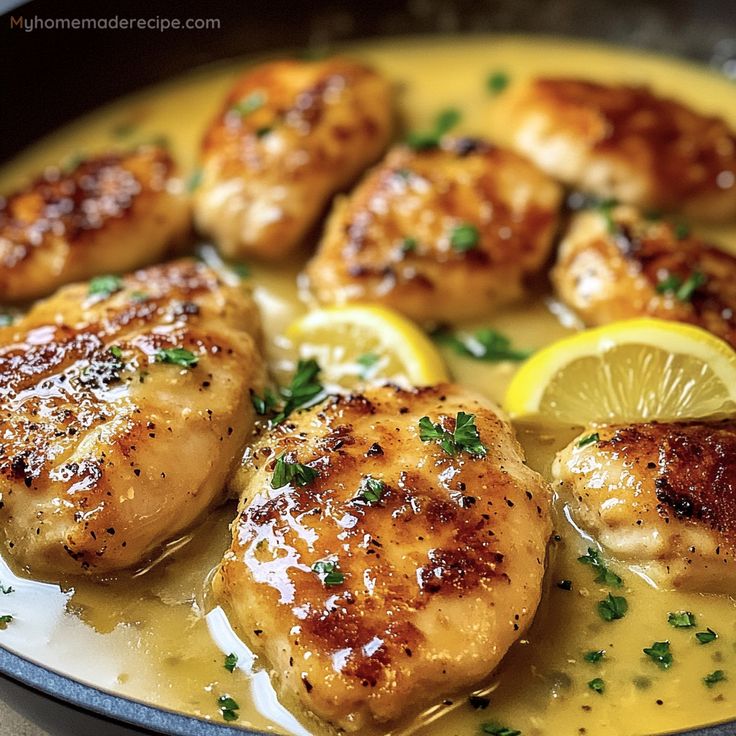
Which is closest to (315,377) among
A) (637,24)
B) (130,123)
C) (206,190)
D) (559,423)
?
(559,423)

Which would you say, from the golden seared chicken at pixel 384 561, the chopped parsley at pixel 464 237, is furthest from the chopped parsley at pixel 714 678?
the chopped parsley at pixel 464 237

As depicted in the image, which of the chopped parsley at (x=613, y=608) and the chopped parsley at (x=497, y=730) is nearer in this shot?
the chopped parsley at (x=497, y=730)

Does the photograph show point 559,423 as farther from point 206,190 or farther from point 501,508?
point 206,190

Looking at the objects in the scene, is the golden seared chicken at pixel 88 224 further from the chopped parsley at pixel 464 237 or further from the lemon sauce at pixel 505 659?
the lemon sauce at pixel 505 659

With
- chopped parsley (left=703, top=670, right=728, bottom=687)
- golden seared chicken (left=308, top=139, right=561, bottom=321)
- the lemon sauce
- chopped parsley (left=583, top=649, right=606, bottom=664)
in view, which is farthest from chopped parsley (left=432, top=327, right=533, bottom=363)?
chopped parsley (left=703, top=670, right=728, bottom=687)

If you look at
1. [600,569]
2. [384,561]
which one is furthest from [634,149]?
[384,561]

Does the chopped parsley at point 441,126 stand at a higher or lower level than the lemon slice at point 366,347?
higher

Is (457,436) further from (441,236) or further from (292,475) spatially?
(441,236)
